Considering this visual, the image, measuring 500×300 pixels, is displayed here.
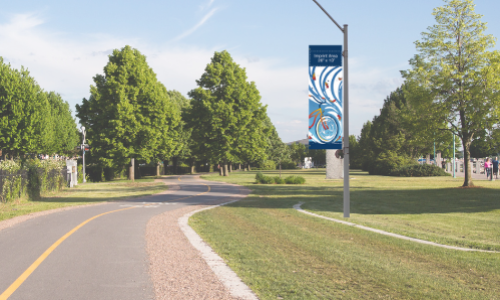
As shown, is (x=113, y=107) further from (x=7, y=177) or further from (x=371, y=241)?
(x=371, y=241)

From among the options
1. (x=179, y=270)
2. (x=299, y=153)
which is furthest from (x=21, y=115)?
(x=299, y=153)

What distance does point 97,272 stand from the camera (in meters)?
6.86

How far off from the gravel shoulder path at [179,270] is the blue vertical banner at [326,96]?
591 centimetres

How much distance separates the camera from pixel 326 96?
48.0ft

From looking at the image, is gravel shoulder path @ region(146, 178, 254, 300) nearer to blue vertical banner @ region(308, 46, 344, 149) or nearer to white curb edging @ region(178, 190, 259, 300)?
white curb edging @ region(178, 190, 259, 300)

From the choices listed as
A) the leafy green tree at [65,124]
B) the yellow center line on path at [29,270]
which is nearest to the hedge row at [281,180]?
the yellow center line on path at [29,270]

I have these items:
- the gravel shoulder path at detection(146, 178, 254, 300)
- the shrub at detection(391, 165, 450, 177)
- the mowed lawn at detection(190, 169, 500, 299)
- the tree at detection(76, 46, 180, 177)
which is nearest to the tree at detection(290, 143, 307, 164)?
the shrub at detection(391, 165, 450, 177)

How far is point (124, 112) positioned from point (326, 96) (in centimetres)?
3328

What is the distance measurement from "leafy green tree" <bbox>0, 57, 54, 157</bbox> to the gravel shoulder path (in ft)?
110

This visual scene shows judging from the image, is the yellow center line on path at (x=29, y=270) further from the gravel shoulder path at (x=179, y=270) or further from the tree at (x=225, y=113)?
the tree at (x=225, y=113)

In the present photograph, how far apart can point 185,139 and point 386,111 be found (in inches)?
1163

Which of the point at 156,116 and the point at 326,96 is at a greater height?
the point at 156,116

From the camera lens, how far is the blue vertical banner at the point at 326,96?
1451 cm

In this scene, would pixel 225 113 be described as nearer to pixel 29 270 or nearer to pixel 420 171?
pixel 420 171
